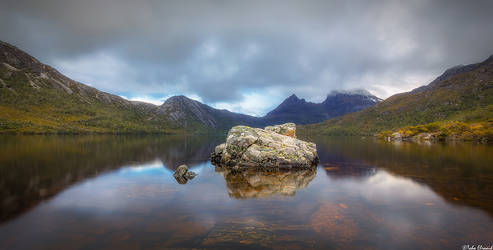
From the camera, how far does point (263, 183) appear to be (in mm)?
24812

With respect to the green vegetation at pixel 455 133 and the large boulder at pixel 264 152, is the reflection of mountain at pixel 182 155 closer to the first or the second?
the large boulder at pixel 264 152

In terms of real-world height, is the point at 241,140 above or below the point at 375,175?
above

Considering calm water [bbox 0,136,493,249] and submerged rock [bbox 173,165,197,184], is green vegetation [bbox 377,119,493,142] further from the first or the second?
submerged rock [bbox 173,165,197,184]

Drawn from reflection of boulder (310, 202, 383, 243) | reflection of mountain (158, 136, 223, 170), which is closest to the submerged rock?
reflection of mountain (158, 136, 223, 170)

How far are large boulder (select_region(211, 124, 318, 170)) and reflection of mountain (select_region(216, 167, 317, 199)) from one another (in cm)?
239

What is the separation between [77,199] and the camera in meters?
18.6

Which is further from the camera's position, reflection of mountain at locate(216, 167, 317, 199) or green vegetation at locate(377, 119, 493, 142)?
green vegetation at locate(377, 119, 493, 142)

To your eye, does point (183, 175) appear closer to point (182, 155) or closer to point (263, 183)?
point (263, 183)

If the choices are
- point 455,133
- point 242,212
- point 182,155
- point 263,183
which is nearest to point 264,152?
point 263,183

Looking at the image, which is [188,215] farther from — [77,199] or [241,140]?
[241,140]

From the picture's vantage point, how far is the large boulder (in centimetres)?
3425

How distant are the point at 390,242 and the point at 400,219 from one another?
4.32 m

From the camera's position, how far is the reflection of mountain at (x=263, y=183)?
2103 centimetres

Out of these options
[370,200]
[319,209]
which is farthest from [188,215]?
[370,200]
